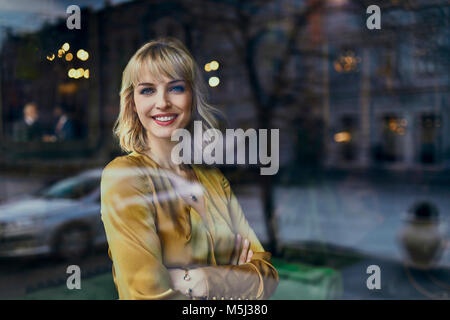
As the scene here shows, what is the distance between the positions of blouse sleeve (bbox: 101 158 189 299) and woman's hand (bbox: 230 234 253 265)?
0.42 metres

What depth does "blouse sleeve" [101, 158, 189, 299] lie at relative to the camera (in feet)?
7.47

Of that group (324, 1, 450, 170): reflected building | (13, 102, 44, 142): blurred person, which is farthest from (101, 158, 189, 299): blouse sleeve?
(324, 1, 450, 170): reflected building

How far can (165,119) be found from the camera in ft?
8.23

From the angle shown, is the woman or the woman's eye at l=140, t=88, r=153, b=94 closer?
the woman

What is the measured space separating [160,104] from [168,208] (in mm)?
619

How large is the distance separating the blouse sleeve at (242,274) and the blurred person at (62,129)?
69.2 inches

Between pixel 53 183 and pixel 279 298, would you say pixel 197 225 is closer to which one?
pixel 279 298

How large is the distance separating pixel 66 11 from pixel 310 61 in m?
2.99

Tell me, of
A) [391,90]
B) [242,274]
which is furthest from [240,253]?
[391,90]

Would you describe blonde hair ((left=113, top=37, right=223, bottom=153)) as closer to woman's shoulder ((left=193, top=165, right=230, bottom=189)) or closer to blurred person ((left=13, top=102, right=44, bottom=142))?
woman's shoulder ((left=193, top=165, right=230, bottom=189))

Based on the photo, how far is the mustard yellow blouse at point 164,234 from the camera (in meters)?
2.29

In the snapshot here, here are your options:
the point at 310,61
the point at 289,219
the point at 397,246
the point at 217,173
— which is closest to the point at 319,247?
the point at 289,219

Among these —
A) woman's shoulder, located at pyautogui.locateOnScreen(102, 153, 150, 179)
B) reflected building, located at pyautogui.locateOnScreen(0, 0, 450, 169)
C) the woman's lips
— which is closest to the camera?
woman's shoulder, located at pyautogui.locateOnScreen(102, 153, 150, 179)

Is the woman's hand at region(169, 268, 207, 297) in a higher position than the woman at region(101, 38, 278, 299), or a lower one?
lower
